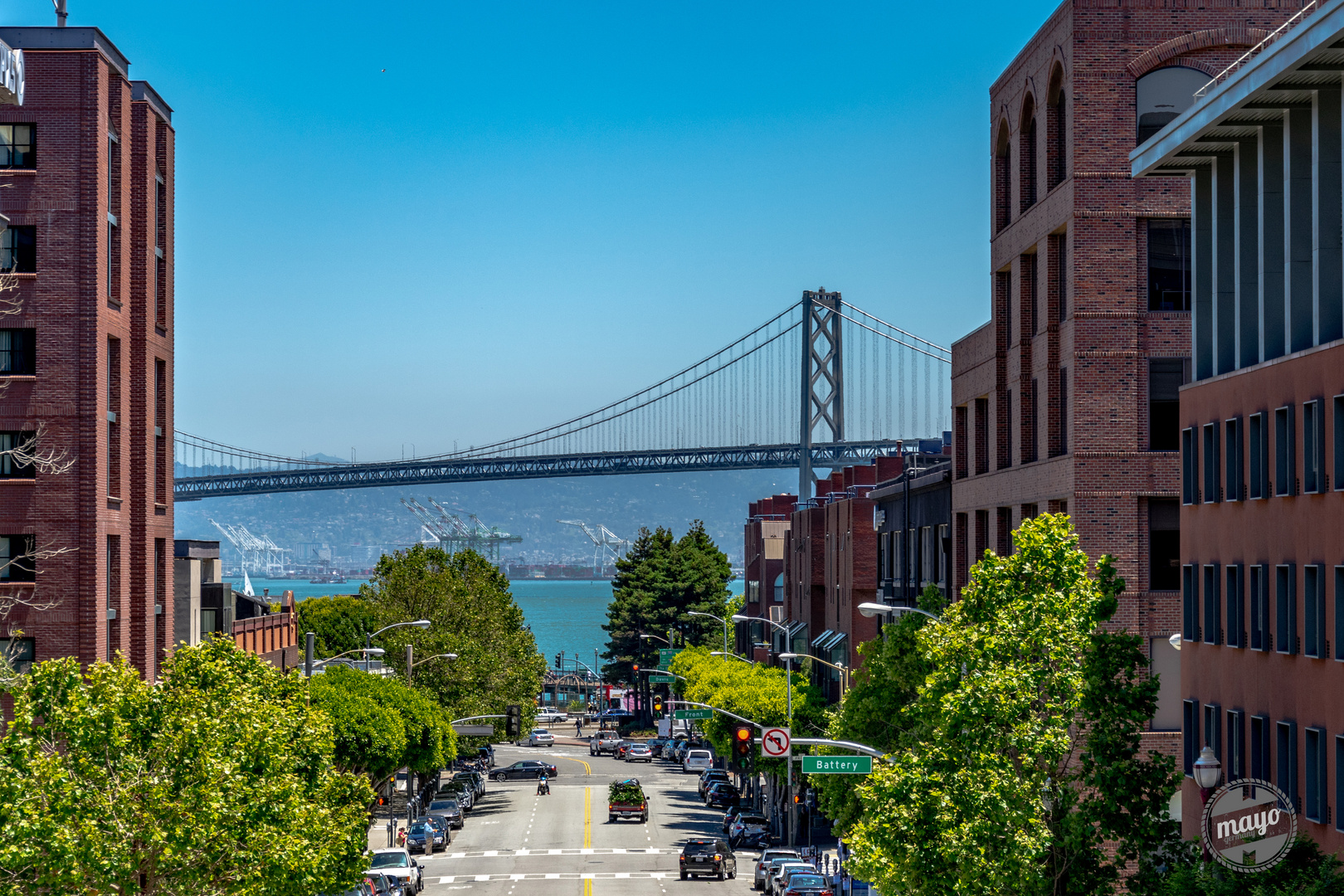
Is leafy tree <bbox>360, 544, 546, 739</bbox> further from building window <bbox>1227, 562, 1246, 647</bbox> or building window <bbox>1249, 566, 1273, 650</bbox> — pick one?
building window <bbox>1249, 566, 1273, 650</bbox>

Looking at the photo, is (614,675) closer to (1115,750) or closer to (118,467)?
(118,467)

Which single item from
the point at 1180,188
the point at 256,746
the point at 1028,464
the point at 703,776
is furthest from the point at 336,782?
the point at 703,776

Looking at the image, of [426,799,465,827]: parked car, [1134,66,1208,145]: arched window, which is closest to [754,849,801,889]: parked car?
[426,799,465,827]: parked car

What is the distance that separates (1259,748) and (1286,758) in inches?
53.6

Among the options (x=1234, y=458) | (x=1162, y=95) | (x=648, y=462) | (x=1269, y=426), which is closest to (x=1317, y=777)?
(x=1269, y=426)

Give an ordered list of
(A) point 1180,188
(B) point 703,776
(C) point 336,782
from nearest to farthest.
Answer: (C) point 336,782, (A) point 1180,188, (B) point 703,776

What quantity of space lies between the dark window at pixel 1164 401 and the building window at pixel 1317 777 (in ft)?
58.0

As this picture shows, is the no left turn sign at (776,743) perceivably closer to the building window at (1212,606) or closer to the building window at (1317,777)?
the building window at (1212,606)

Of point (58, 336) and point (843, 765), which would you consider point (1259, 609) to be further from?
point (58, 336)

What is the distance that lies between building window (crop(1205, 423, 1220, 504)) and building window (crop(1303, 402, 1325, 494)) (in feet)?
16.1

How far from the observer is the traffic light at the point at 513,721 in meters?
85.2

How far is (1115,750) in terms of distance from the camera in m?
32.5

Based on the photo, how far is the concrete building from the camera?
98.1ft

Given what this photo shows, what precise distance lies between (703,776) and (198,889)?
65.9m
